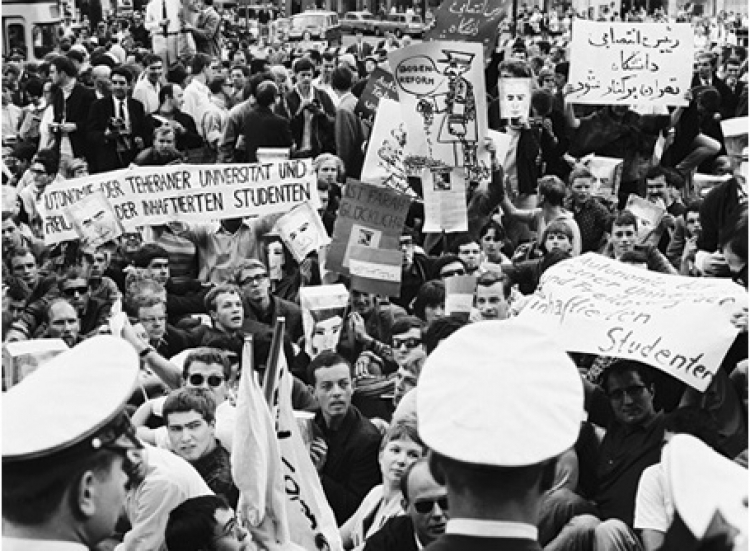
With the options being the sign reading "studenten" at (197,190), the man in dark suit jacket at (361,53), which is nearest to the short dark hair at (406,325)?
the sign reading "studenten" at (197,190)

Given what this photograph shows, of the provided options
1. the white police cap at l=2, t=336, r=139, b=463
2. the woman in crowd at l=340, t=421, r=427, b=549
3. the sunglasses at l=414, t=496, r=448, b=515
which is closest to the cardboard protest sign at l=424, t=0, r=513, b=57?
Answer: the woman in crowd at l=340, t=421, r=427, b=549

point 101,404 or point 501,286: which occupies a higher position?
point 101,404

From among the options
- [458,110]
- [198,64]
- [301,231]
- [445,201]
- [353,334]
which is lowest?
[353,334]

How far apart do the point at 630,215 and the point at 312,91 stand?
601cm

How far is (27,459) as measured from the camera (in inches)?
114

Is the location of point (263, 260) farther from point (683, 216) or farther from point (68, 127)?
point (68, 127)

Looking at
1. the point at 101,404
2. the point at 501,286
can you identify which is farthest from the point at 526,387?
the point at 501,286

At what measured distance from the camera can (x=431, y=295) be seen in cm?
798

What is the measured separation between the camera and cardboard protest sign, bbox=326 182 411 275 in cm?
863

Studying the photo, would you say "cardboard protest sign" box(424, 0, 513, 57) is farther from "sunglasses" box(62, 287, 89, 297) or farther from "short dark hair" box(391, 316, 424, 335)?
"short dark hair" box(391, 316, 424, 335)

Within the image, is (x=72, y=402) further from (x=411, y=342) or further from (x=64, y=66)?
(x=64, y=66)

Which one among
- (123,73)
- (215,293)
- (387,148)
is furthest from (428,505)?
(123,73)

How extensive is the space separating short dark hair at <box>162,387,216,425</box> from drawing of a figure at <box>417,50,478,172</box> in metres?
4.11

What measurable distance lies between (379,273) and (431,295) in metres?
0.51
